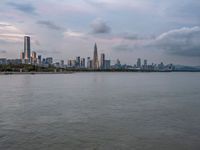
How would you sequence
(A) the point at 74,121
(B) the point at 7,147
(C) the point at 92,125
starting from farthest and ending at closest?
(A) the point at 74,121, (C) the point at 92,125, (B) the point at 7,147

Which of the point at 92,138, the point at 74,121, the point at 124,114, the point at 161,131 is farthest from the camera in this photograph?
the point at 124,114

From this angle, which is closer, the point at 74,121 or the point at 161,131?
the point at 161,131

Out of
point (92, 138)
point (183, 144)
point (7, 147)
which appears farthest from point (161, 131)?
point (7, 147)

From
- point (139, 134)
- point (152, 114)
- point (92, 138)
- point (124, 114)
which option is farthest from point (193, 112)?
point (92, 138)

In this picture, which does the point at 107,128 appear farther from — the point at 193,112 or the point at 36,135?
the point at 193,112

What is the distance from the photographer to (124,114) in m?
19.9

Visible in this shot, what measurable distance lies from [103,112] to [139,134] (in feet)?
23.3

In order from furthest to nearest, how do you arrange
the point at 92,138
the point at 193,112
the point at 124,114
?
1. the point at 193,112
2. the point at 124,114
3. the point at 92,138

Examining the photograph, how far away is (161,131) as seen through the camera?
48.4 feet

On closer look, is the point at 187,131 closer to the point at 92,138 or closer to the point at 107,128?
the point at 107,128

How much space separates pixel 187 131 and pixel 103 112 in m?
7.58

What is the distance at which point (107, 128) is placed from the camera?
15.4 m

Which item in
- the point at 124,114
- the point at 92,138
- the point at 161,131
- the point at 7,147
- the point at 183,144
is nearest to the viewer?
the point at 7,147

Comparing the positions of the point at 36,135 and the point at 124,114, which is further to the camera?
the point at 124,114
